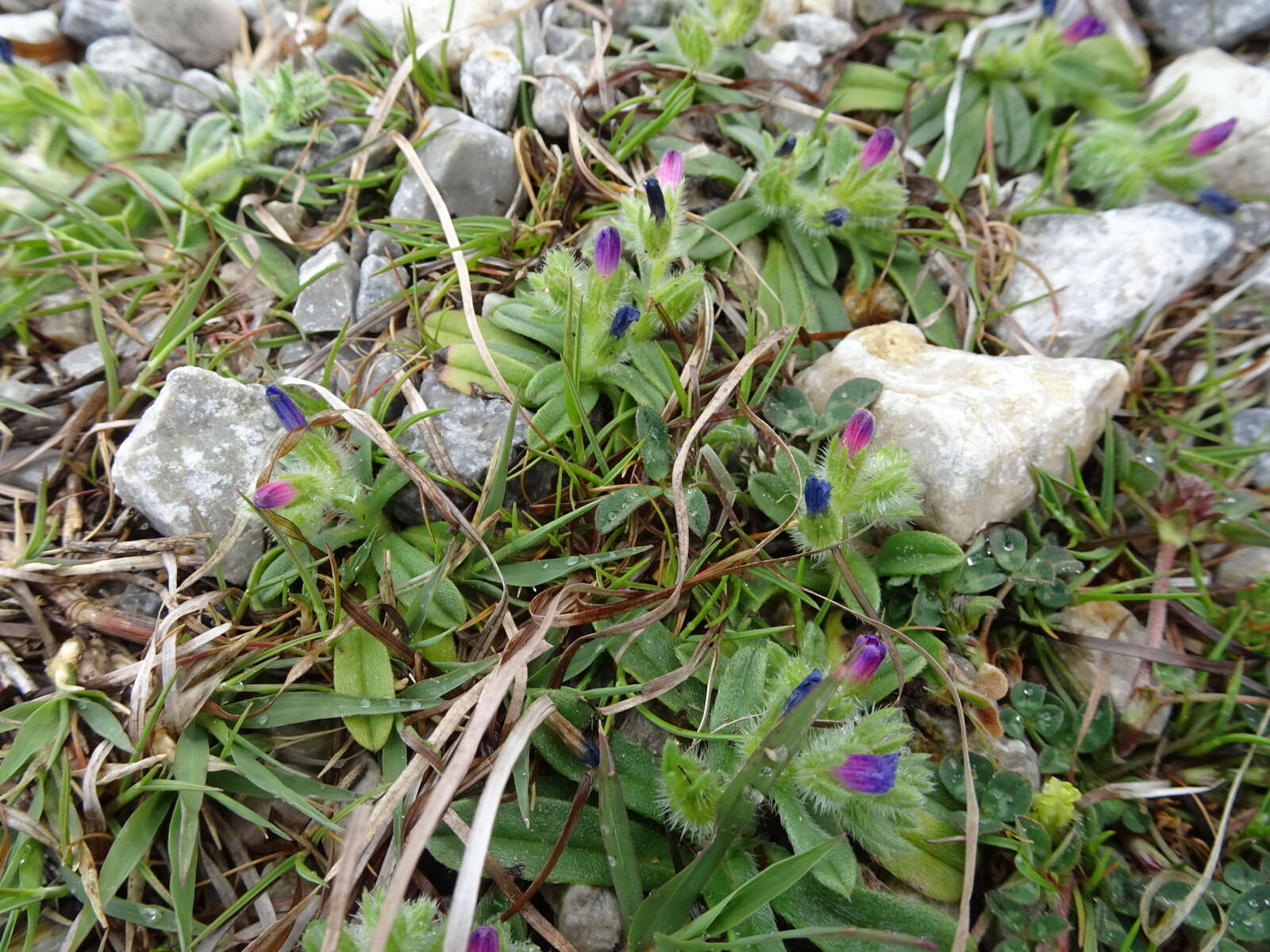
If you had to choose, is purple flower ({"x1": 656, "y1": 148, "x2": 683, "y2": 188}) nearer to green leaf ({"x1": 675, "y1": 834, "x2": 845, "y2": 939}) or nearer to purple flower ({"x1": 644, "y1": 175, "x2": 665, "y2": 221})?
purple flower ({"x1": 644, "y1": 175, "x2": 665, "y2": 221})

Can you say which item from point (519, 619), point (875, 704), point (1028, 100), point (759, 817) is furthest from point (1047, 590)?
point (1028, 100)

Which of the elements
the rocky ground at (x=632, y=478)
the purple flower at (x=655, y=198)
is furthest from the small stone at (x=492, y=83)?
the purple flower at (x=655, y=198)

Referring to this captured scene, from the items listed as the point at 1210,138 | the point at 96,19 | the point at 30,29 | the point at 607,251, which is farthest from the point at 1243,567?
the point at 30,29

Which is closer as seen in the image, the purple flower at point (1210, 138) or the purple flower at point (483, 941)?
the purple flower at point (483, 941)

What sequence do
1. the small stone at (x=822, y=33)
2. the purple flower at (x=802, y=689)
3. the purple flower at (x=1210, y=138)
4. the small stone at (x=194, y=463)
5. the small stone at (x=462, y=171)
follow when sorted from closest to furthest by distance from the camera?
the purple flower at (x=802, y=689) → the small stone at (x=194, y=463) → the small stone at (x=462, y=171) → the purple flower at (x=1210, y=138) → the small stone at (x=822, y=33)

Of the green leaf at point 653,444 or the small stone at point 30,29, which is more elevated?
the small stone at point 30,29

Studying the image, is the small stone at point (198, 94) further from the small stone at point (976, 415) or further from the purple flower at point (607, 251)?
the small stone at point (976, 415)

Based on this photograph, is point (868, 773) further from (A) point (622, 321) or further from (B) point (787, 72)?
(B) point (787, 72)
